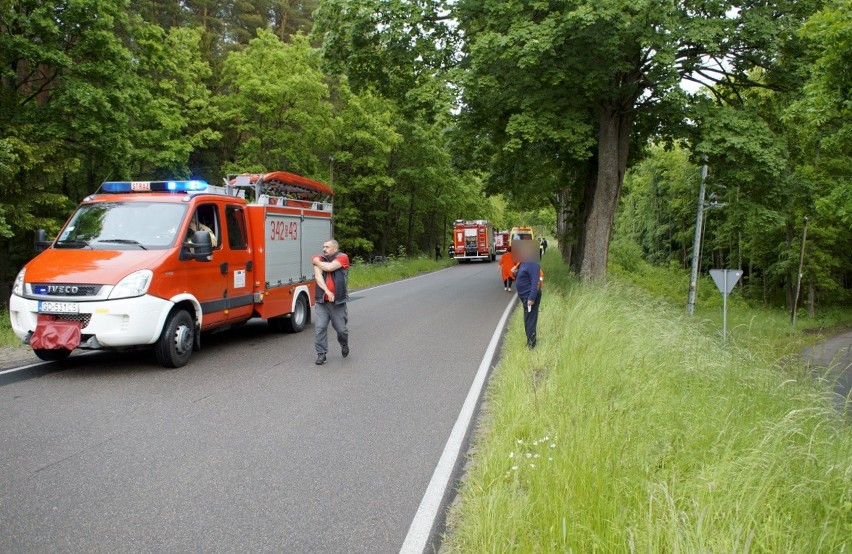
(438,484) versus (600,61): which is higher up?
(600,61)

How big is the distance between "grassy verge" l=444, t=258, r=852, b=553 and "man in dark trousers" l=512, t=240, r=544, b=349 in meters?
2.07

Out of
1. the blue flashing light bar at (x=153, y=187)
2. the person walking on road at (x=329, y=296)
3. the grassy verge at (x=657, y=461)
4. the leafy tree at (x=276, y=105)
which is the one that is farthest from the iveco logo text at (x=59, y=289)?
the leafy tree at (x=276, y=105)

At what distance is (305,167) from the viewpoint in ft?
92.8

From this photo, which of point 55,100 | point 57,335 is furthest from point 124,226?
point 55,100

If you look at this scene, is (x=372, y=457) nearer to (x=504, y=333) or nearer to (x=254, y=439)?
(x=254, y=439)

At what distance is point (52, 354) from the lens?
Result: 24.3ft

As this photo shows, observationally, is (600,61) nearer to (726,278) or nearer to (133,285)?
(726,278)

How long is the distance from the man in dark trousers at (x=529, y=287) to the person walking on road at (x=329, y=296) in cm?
278

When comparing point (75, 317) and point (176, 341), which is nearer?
point (75, 317)

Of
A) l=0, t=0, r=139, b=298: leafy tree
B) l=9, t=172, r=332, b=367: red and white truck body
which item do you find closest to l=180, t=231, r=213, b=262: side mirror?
l=9, t=172, r=332, b=367: red and white truck body

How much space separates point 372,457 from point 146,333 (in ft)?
12.8

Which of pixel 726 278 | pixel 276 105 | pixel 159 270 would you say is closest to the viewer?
pixel 159 270

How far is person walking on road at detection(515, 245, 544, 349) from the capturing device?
28.6 ft

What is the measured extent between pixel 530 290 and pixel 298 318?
4.61 meters
